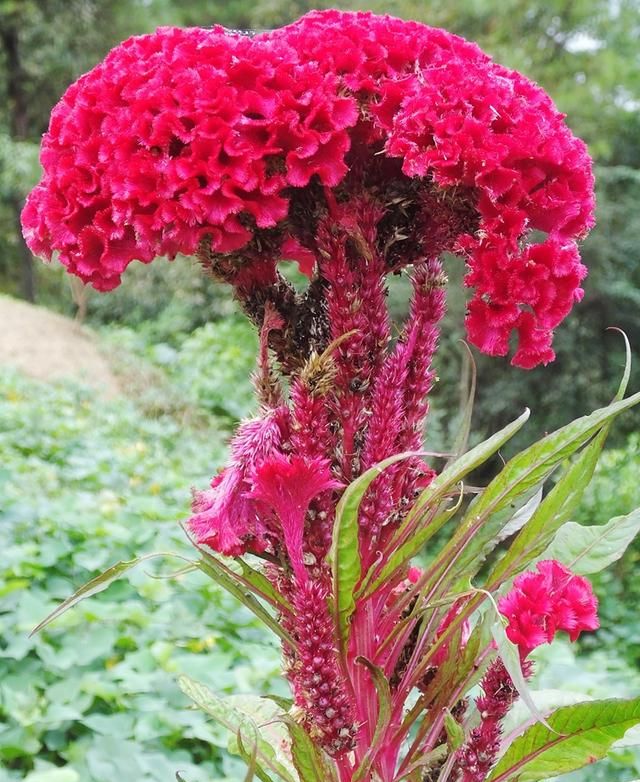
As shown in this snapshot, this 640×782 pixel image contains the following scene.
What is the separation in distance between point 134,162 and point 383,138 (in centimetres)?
28

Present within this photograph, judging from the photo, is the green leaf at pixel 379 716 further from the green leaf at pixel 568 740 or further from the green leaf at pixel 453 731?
the green leaf at pixel 568 740

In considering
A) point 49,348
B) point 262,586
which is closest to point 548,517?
point 262,586

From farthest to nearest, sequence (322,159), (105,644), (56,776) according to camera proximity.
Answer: (105,644) → (56,776) → (322,159)

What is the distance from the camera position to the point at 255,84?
94cm

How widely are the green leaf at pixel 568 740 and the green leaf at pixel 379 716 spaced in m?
0.18

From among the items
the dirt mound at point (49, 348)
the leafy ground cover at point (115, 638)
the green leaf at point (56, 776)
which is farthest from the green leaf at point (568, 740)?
the dirt mound at point (49, 348)

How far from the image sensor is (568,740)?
3.50 feet

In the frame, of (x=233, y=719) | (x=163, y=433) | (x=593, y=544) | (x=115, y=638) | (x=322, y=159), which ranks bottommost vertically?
(x=163, y=433)

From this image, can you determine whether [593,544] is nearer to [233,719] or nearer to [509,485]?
[509,485]

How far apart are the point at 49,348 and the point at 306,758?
293 inches

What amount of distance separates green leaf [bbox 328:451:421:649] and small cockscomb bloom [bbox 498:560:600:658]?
19cm

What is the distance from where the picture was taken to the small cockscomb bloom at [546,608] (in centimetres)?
101

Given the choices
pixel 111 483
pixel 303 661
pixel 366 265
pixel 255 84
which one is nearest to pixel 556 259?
pixel 366 265

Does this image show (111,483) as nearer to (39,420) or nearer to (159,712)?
(39,420)
